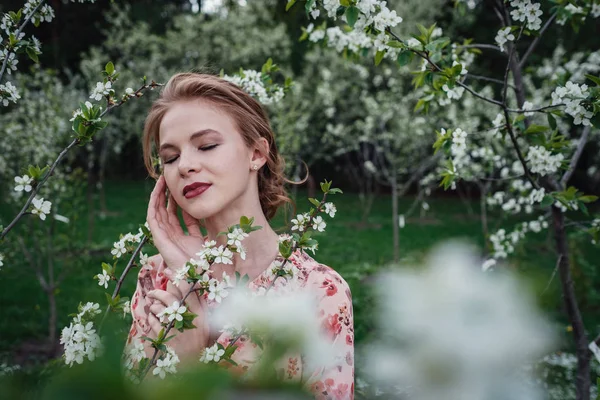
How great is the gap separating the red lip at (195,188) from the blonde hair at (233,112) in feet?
0.67

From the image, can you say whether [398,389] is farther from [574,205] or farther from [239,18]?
[239,18]

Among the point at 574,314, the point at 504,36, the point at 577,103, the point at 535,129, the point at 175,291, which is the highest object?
the point at 504,36

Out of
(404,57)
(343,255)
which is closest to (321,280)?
(404,57)

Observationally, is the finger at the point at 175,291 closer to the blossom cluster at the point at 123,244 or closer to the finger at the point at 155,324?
the finger at the point at 155,324

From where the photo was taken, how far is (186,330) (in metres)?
1.38

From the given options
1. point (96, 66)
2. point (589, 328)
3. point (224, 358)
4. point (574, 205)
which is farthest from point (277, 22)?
point (224, 358)

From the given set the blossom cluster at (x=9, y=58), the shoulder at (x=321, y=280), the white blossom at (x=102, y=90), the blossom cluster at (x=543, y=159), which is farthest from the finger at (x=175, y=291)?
the blossom cluster at (x=543, y=159)

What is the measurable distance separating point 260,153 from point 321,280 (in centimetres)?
46

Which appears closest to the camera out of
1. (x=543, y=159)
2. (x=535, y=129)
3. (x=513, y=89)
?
(x=535, y=129)

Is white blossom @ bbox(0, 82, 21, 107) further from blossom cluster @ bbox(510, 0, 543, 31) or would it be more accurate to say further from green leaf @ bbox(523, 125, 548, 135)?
green leaf @ bbox(523, 125, 548, 135)

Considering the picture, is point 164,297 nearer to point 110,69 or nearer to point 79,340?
point 79,340

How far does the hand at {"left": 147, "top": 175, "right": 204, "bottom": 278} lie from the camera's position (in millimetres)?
1510

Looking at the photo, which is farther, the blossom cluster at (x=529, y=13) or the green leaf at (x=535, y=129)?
the green leaf at (x=535, y=129)

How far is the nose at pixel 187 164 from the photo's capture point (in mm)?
1497
